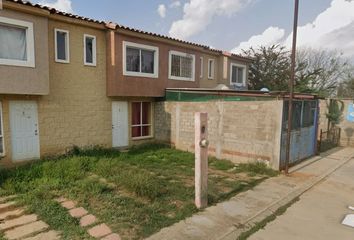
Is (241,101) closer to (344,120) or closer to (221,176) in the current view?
(221,176)

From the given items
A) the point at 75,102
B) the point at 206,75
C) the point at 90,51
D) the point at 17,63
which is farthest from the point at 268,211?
the point at 206,75

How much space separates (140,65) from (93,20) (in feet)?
9.05

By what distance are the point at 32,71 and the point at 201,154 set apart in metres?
6.52

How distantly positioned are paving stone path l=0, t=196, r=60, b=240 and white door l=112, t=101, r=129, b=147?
20.9ft

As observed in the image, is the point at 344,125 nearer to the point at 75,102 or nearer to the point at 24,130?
the point at 75,102

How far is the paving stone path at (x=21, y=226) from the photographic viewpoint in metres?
4.21

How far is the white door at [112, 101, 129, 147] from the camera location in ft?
37.6

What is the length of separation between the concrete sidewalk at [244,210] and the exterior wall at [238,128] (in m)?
1.26

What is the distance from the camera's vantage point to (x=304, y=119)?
406 inches

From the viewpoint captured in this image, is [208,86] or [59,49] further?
[208,86]

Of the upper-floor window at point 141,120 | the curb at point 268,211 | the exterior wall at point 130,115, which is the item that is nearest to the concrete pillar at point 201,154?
the curb at point 268,211

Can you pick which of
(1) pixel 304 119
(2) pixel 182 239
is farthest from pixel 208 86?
(2) pixel 182 239

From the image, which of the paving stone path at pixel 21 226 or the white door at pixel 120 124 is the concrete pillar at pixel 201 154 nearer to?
the paving stone path at pixel 21 226

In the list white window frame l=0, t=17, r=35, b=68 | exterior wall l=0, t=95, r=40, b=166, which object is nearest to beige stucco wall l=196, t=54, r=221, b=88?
white window frame l=0, t=17, r=35, b=68
